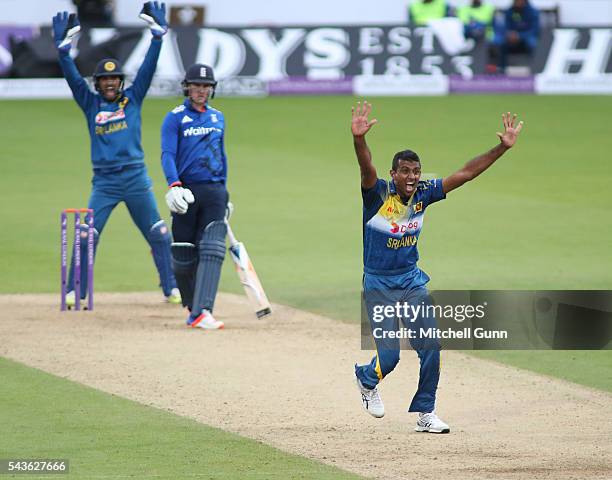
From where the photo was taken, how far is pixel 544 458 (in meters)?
7.80

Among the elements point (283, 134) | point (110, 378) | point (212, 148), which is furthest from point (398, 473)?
point (283, 134)

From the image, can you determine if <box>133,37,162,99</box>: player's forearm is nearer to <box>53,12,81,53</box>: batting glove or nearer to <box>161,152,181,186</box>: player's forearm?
<box>53,12,81,53</box>: batting glove

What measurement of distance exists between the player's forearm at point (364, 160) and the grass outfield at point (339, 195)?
2843 millimetres

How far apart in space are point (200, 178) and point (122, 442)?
3.90 m

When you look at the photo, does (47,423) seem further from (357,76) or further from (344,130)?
(357,76)

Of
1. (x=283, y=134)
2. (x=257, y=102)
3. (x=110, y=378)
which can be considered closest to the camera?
(x=110, y=378)

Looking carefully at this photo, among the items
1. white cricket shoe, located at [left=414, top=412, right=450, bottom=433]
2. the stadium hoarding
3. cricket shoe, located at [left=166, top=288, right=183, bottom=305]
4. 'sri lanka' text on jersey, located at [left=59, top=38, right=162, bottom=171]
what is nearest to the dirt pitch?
white cricket shoe, located at [left=414, top=412, right=450, bottom=433]

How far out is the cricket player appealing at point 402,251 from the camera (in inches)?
327

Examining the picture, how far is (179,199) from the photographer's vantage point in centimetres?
1123

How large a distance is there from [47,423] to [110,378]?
129 centimetres

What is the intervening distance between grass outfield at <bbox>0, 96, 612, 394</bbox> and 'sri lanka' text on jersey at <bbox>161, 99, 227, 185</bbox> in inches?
69.2

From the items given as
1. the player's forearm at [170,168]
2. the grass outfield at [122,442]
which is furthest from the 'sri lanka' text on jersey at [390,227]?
the player's forearm at [170,168]

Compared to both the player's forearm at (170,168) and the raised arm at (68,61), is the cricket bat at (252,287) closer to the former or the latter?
the player's forearm at (170,168)

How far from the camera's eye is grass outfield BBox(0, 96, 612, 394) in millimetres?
13984
